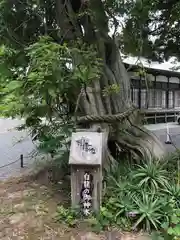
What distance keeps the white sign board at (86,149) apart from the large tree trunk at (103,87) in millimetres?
944

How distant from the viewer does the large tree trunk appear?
214 inches

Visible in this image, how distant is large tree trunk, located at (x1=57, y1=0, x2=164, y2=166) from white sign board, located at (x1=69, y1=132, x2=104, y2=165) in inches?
37.2

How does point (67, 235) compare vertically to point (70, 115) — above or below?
below

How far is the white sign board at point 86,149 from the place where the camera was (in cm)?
406

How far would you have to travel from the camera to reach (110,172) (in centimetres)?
507

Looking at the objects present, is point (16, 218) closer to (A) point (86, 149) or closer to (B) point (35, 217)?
(B) point (35, 217)

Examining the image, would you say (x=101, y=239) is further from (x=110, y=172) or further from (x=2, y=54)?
(x=2, y=54)

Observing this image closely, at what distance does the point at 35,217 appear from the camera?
414 cm

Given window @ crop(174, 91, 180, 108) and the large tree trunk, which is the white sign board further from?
window @ crop(174, 91, 180, 108)

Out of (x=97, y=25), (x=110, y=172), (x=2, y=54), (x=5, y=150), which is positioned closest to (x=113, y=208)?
(x=110, y=172)

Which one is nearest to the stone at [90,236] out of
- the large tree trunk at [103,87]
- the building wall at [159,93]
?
the large tree trunk at [103,87]

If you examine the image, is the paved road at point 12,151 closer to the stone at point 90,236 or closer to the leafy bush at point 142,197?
the leafy bush at point 142,197

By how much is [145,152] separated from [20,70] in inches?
108

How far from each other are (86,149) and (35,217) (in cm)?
120
